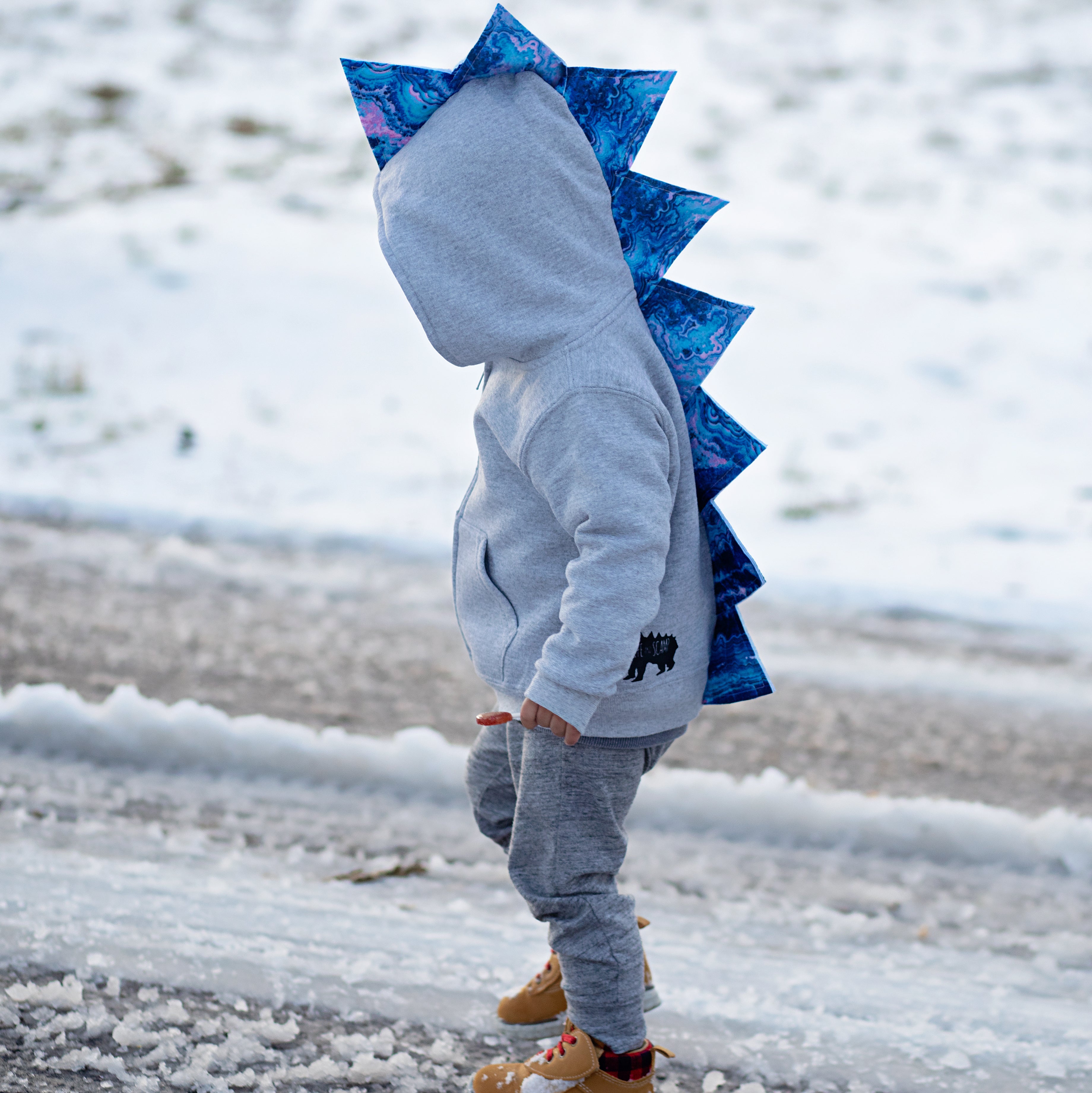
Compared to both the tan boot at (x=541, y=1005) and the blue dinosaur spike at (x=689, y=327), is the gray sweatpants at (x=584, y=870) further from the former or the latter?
the blue dinosaur spike at (x=689, y=327)

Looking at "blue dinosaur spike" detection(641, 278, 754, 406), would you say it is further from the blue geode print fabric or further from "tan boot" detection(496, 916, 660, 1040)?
"tan boot" detection(496, 916, 660, 1040)

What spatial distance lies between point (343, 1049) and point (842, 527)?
3.55 meters

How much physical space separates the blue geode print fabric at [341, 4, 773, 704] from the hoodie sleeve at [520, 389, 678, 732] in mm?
178

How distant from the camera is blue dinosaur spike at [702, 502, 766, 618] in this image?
168 cm

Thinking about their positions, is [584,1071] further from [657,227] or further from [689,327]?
[657,227]

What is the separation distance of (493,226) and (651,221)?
26cm

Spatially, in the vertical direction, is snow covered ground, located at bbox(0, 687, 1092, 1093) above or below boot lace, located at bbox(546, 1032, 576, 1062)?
below

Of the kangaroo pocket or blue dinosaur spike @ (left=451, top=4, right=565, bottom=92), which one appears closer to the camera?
blue dinosaur spike @ (left=451, top=4, right=565, bottom=92)

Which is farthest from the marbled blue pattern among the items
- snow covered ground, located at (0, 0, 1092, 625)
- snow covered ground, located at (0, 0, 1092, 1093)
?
snow covered ground, located at (0, 0, 1092, 625)

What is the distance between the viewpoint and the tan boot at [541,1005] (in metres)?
1.86

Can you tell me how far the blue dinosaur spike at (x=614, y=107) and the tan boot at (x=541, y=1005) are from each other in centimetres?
120

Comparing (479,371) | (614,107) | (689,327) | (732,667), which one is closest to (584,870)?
(732,667)

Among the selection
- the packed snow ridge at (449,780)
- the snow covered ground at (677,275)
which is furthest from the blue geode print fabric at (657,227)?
the snow covered ground at (677,275)

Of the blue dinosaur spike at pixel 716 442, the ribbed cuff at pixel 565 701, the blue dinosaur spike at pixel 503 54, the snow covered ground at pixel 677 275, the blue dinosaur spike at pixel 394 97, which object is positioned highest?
the blue dinosaur spike at pixel 503 54
